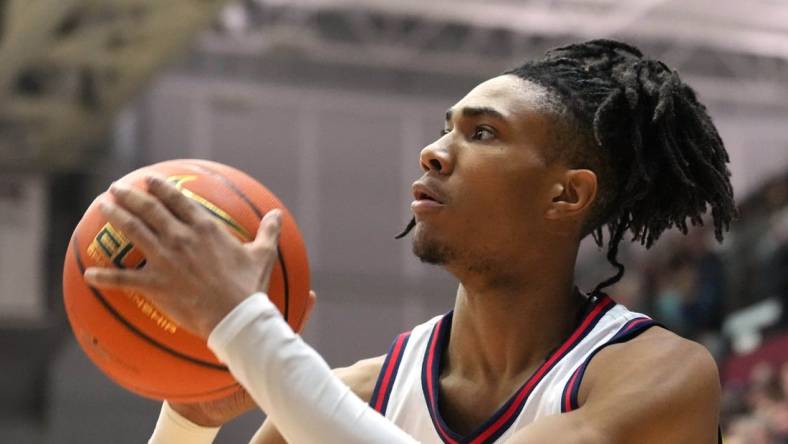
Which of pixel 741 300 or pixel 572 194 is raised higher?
pixel 572 194

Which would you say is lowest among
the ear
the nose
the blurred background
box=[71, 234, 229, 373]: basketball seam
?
the blurred background

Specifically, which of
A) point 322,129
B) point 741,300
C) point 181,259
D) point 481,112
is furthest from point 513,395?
point 322,129

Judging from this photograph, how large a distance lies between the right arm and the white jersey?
0.05 metres

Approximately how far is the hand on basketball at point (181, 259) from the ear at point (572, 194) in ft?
2.32

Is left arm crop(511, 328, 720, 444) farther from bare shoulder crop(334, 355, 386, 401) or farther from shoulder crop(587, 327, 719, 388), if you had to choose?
bare shoulder crop(334, 355, 386, 401)

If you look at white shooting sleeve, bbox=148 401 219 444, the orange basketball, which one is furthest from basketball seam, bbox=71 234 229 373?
white shooting sleeve, bbox=148 401 219 444

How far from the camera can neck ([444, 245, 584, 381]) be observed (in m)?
2.29

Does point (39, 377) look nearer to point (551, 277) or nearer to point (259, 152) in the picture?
point (259, 152)

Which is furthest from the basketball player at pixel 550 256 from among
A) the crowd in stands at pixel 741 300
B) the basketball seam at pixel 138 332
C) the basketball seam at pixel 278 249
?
the crowd in stands at pixel 741 300

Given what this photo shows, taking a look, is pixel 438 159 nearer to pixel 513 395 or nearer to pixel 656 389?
pixel 513 395

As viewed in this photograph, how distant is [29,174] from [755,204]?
6.61 m

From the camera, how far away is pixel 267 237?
1.84 m

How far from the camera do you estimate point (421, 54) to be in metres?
12.4

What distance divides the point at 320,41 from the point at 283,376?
10469 millimetres
